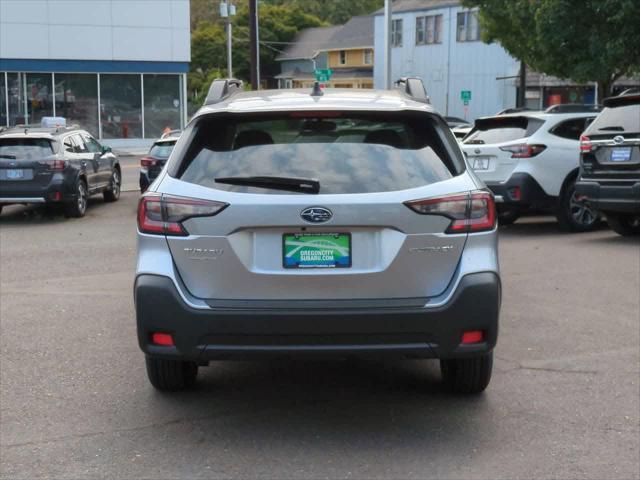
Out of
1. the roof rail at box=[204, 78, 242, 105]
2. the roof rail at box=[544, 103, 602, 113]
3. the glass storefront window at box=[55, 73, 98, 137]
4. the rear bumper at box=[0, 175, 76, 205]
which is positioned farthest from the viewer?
the glass storefront window at box=[55, 73, 98, 137]

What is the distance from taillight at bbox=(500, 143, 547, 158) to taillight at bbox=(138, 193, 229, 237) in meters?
9.20

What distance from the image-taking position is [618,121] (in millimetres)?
12023

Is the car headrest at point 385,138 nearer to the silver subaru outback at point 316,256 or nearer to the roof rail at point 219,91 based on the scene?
the silver subaru outback at point 316,256

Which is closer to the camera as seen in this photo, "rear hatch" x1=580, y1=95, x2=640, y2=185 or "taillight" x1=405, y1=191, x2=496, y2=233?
"taillight" x1=405, y1=191, x2=496, y2=233

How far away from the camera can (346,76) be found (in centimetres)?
8331

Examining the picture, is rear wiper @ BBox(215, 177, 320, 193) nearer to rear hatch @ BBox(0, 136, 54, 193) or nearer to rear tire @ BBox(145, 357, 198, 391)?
rear tire @ BBox(145, 357, 198, 391)

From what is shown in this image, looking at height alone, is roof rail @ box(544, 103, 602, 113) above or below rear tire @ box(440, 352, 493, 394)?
above

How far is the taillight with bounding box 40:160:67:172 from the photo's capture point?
A: 16.2 m

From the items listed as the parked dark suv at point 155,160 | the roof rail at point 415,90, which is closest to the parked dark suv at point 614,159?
the roof rail at point 415,90

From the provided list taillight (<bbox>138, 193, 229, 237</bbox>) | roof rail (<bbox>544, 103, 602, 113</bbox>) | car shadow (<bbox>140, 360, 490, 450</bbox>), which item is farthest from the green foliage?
taillight (<bbox>138, 193, 229, 237</bbox>)

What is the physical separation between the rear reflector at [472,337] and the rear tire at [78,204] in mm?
12588

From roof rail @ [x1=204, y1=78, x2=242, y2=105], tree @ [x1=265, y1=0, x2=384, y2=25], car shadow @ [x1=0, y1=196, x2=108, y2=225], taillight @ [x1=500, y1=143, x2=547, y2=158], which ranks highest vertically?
tree @ [x1=265, y1=0, x2=384, y2=25]

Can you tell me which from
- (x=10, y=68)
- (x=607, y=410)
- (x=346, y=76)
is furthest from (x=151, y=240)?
(x=346, y=76)

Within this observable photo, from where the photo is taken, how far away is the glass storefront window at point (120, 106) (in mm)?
40406
